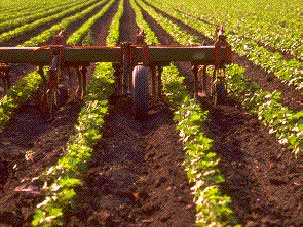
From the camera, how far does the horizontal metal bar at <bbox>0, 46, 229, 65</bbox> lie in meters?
9.19

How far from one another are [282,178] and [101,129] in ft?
9.86

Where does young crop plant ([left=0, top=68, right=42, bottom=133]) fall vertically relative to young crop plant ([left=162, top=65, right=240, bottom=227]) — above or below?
below

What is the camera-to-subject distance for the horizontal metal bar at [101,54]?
9.19 m

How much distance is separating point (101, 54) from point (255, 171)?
3758 millimetres

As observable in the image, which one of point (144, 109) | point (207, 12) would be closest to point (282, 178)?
point (144, 109)

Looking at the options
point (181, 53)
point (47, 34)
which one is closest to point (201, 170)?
point (181, 53)

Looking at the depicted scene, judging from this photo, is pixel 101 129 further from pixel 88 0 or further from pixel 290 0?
pixel 88 0

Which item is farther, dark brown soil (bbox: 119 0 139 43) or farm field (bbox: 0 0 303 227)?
dark brown soil (bbox: 119 0 139 43)

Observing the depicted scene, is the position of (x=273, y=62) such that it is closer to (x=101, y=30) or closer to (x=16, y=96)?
(x=16, y=96)

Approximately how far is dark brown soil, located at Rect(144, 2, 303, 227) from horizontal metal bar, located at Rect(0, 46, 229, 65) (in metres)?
1.06

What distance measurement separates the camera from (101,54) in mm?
9211

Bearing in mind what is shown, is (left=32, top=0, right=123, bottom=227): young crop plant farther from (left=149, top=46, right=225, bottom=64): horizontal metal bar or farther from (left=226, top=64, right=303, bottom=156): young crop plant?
(left=226, top=64, right=303, bottom=156): young crop plant

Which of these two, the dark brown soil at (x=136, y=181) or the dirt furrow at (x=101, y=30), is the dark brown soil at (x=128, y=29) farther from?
the dark brown soil at (x=136, y=181)

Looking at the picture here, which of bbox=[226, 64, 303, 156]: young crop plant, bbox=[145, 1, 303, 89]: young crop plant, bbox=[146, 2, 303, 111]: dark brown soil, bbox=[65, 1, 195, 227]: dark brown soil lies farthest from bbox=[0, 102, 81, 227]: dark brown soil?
bbox=[145, 1, 303, 89]: young crop plant
